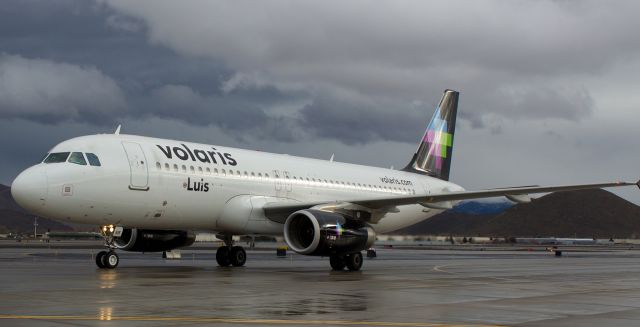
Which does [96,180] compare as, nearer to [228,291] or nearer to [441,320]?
[228,291]

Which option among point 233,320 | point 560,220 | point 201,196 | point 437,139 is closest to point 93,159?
point 201,196

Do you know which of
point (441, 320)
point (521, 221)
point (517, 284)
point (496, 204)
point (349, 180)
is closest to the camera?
point (441, 320)

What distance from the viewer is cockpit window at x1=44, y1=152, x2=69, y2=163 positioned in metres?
23.1

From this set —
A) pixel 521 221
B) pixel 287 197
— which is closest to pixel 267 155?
pixel 287 197

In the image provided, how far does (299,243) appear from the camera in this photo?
25625 mm

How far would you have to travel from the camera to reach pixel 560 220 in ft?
511

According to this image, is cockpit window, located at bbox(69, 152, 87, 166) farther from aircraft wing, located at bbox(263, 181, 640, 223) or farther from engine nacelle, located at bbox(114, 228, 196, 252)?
aircraft wing, located at bbox(263, 181, 640, 223)

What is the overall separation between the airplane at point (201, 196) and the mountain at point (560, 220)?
11365 centimetres

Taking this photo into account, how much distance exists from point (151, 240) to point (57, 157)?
5.57m

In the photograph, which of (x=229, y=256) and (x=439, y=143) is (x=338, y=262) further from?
(x=439, y=143)

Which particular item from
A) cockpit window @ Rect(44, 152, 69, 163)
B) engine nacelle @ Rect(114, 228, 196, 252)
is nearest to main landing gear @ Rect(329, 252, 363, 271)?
engine nacelle @ Rect(114, 228, 196, 252)

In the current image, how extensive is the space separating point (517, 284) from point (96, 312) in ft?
37.7

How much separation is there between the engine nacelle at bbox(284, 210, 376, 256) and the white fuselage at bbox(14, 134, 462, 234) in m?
2.03

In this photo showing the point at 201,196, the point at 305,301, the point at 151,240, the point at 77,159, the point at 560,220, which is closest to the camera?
the point at 305,301
